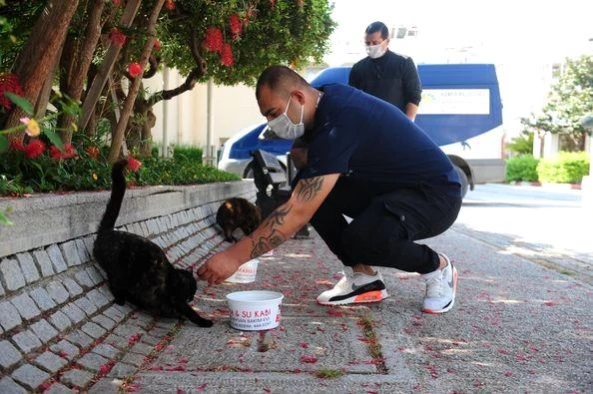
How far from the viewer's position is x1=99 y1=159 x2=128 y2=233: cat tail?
3.39 meters

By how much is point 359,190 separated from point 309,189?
955mm

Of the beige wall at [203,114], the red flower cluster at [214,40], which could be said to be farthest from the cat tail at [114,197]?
the beige wall at [203,114]

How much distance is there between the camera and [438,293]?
3879mm

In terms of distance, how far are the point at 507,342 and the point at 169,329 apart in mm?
1798

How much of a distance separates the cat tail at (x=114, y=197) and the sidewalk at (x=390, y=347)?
636mm

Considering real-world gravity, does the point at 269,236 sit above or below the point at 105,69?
below

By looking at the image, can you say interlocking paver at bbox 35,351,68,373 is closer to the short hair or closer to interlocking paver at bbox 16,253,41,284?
interlocking paver at bbox 16,253,41,284

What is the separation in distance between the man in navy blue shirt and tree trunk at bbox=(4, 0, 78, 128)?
1110 mm

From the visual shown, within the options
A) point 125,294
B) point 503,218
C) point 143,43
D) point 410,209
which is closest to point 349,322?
point 410,209

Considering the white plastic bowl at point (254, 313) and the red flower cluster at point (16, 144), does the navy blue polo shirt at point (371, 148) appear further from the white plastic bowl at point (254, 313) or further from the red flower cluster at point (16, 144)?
the red flower cluster at point (16, 144)

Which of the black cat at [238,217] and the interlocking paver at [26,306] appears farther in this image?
the black cat at [238,217]

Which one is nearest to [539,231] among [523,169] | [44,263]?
[44,263]

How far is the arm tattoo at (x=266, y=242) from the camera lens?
117 inches

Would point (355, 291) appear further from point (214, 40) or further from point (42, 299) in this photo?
point (214, 40)
